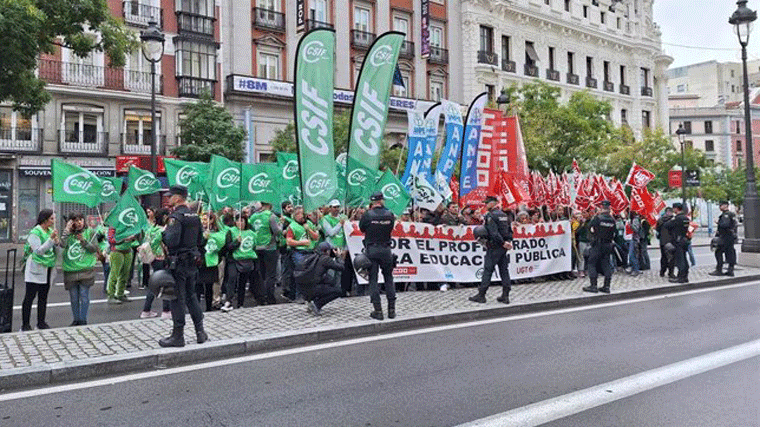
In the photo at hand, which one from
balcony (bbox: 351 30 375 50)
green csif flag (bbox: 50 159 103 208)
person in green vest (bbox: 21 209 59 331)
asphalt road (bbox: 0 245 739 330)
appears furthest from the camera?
balcony (bbox: 351 30 375 50)

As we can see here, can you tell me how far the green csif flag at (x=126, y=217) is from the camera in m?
10.1

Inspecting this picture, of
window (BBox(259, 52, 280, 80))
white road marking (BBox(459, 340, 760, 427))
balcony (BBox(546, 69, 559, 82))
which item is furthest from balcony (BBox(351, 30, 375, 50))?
white road marking (BBox(459, 340, 760, 427))

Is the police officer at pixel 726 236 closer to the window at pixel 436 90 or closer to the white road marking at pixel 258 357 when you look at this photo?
the white road marking at pixel 258 357

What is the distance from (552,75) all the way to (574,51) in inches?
150

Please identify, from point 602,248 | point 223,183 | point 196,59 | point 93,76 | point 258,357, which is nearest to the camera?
point 258,357

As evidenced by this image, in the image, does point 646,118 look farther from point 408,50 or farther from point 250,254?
point 250,254

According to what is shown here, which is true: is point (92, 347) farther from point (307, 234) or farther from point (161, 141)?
point (161, 141)

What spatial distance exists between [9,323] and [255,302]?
372 cm

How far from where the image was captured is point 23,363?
6.05m

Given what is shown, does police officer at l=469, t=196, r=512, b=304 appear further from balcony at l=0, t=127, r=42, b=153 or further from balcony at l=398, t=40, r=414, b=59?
balcony at l=398, t=40, r=414, b=59

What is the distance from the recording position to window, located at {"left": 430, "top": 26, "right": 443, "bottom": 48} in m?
39.2

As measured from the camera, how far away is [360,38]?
3588 centimetres

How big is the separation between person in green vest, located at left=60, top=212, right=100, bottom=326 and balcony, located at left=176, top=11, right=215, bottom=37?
24430 millimetres

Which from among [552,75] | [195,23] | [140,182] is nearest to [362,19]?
[195,23]
